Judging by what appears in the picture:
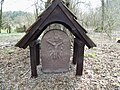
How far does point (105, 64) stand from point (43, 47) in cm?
212

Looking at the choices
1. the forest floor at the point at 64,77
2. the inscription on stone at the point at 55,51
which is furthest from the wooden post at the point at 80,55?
the inscription on stone at the point at 55,51

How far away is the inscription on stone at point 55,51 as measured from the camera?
17.5 ft

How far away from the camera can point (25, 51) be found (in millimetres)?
7406

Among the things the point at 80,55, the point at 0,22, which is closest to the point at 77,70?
the point at 80,55

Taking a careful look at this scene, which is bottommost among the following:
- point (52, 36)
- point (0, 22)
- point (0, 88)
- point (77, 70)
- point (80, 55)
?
point (0, 88)

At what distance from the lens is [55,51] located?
5.37 m

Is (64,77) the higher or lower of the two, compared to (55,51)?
lower

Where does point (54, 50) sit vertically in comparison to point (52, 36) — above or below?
below

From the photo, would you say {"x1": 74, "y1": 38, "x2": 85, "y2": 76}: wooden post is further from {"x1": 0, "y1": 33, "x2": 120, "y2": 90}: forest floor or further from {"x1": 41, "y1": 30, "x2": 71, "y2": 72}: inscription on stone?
{"x1": 41, "y1": 30, "x2": 71, "y2": 72}: inscription on stone

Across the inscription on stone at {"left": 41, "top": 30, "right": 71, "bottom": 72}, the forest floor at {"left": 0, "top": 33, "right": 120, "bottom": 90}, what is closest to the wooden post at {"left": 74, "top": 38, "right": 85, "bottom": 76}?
the forest floor at {"left": 0, "top": 33, "right": 120, "bottom": 90}

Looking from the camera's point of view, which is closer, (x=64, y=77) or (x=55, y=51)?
(x=64, y=77)

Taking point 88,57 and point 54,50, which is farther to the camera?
point 88,57

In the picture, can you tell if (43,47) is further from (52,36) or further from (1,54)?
(1,54)

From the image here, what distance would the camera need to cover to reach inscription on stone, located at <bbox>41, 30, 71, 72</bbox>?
5.33m
